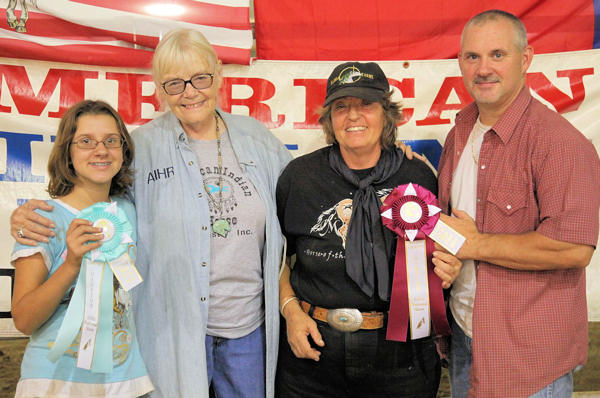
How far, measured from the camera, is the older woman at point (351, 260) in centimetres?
175

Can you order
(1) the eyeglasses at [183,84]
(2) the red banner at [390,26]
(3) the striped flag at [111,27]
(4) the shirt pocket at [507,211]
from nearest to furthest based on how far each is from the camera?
(4) the shirt pocket at [507,211]
(1) the eyeglasses at [183,84]
(3) the striped flag at [111,27]
(2) the red banner at [390,26]

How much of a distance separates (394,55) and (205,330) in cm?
147

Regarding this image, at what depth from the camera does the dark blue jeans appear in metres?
1.74

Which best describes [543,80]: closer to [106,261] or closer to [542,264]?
[542,264]

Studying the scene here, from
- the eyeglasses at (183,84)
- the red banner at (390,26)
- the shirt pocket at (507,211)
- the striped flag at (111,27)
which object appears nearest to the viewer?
the shirt pocket at (507,211)

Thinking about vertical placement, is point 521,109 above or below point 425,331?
above

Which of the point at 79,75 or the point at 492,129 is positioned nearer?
the point at 492,129

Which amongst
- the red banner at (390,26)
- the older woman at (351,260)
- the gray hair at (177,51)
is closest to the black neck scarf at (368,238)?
the older woman at (351,260)

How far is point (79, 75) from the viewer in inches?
97.1

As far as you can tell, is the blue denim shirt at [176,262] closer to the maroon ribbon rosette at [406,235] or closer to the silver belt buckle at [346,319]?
the silver belt buckle at [346,319]

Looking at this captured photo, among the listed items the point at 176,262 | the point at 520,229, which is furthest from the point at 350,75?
the point at 176,262

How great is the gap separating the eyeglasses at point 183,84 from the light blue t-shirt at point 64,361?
497mm

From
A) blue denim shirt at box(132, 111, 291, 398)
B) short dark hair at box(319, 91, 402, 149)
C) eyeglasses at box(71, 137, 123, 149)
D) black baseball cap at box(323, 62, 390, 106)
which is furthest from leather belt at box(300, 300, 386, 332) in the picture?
eyeglasses at box(71, 137, 123, 149)

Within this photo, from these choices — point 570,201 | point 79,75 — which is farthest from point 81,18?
point 570,201
